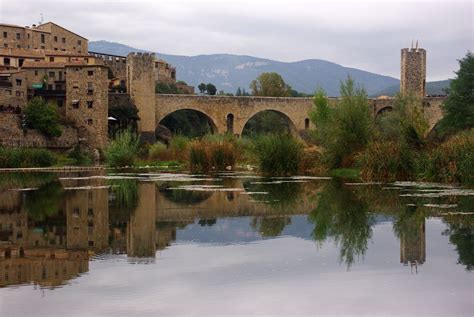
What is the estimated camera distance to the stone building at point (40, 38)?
69250 mm

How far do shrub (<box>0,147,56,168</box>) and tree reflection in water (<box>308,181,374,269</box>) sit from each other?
2063cm

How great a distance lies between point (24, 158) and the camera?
3425cm

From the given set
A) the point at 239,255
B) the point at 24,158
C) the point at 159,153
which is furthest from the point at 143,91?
the point at 239,255

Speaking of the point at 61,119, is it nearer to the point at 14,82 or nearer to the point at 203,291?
the point at 14,82

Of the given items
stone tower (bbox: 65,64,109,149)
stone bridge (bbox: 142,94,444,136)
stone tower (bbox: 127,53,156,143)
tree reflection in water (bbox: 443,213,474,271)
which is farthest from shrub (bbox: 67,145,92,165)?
tree reflection in water (bbox: 443,213,474,271)

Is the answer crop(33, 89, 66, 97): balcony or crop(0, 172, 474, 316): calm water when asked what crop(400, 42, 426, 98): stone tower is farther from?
crop(0, 172, 474, 316): calm water

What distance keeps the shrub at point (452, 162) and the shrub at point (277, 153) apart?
5.44m

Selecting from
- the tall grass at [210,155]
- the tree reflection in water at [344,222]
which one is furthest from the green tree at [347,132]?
the tree reflection in water at [344,222]

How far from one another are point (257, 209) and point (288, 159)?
11.7 metres

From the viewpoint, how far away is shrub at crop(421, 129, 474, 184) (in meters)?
19.0

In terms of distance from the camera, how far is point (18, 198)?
648 inches

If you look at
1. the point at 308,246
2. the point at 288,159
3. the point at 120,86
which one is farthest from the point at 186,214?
the point at 120,86

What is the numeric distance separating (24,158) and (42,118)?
1308 cm

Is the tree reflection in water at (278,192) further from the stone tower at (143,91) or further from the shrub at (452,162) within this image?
the stone tower at (143,91)
